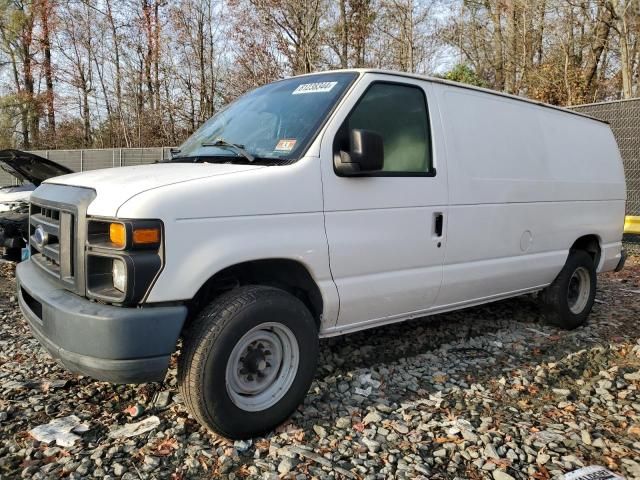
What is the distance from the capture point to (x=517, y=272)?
176 inches

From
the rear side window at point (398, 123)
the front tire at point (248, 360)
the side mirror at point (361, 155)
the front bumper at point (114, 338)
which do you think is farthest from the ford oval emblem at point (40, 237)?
the rear side window at point (398, 123)

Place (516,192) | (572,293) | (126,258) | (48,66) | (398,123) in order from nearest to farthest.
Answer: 1. (126,258)
2. (398,123)
3. (516,192)
4. (572,293)
5. (48,66)

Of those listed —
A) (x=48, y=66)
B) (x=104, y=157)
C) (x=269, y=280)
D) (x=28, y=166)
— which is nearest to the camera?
(x=269, y=280)

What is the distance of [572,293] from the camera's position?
17.7 ft

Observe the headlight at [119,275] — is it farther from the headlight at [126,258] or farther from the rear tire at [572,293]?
the rear tire at [572,293]

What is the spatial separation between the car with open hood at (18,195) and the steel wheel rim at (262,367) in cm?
399

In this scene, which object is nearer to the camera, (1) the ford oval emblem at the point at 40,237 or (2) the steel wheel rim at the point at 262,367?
(2) the steel wheel rim at the point at 262,367

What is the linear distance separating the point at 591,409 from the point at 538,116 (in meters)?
2.72

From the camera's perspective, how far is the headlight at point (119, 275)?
97.5 inches

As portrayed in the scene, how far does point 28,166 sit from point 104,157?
10897 millimetres

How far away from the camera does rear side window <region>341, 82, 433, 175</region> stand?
3443 millimetres

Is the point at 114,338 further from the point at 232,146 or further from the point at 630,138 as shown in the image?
the point at 630,138

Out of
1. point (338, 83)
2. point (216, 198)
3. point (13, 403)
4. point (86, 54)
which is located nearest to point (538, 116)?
point (338, 83)

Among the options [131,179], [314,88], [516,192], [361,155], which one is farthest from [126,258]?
[516,192]
